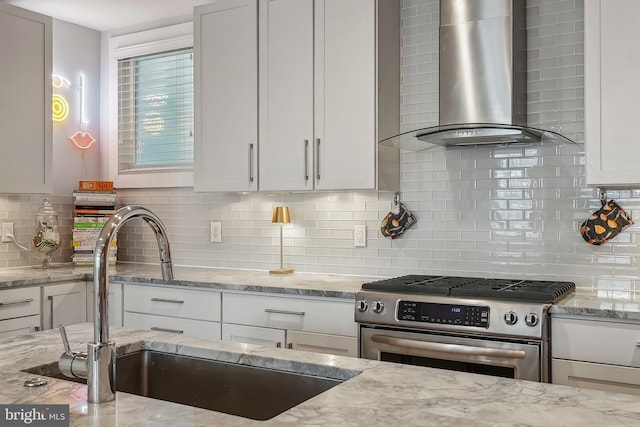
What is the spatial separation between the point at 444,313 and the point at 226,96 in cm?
186

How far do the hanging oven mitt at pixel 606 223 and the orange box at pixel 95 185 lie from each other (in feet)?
10.1

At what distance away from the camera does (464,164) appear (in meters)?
3.35

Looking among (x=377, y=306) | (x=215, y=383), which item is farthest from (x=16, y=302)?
(x=215, y=383)

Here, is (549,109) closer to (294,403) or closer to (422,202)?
(422,202)

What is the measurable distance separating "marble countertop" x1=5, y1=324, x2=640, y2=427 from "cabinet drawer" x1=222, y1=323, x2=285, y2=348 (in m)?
1.61

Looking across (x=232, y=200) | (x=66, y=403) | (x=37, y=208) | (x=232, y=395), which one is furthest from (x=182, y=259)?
(x=66, y=403)

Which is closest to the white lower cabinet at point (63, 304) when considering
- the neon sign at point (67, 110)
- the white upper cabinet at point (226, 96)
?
the white upper cabinet at point (226, 96)

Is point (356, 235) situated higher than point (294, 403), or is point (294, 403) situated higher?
point (356, 235)

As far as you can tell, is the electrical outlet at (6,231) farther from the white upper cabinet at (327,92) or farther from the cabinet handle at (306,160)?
the cabinet handle at (306,160)

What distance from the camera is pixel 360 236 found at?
3.63 m

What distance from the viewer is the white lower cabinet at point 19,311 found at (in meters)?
3.35

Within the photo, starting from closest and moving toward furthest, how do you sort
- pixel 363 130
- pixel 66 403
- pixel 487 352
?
pixel 66 403 < pixel 487 352 < pixel 363 130

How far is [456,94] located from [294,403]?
1.96m

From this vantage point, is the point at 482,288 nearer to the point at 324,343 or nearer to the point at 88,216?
the point at 324,343
